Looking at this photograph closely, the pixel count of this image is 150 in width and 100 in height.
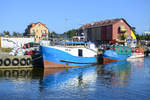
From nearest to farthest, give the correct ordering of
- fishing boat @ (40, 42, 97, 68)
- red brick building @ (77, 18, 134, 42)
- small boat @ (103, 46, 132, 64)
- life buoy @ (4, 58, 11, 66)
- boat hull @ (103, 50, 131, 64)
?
fishing boat @ (40, 42, 97, 68), life buoy @ (4, 58, 11, 66), boat hull @ (103, 50, 131, 64), small boat @ (103, 46, 132, 64), red brick building @ (77, 18, 134, 42)

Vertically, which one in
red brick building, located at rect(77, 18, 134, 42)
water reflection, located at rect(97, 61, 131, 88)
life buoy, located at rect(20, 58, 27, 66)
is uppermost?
red brick building, located at rect(77, 18, 134, 42)

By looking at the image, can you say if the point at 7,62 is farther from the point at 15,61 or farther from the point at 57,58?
the point at 57,58

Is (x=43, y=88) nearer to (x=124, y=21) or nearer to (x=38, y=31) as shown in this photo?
(x=124, y=21)

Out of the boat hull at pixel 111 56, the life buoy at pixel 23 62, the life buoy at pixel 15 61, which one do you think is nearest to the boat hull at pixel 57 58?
the life buoy at pixel 23 62

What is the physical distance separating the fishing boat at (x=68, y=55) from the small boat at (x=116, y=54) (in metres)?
5.68

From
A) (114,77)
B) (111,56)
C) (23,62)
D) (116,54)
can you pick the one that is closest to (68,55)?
(23,62)

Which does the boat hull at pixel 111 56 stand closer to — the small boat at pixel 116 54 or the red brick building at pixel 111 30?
the small boat at pixel 116 54

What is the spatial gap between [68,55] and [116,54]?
15.6 metres

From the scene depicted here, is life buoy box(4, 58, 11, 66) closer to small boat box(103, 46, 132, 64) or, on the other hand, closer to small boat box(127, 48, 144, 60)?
small boat box(103, 46, 132, 64)

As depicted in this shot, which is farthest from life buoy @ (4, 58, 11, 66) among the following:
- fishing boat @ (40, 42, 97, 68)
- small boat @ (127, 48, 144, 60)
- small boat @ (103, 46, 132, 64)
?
small boat @ (127, 48, 144, 60)

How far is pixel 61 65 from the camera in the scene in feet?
108

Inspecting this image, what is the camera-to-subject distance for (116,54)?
45094 millimetres

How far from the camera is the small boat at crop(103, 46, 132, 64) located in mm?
42106

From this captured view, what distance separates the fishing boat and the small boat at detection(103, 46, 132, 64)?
5682 millimetres
